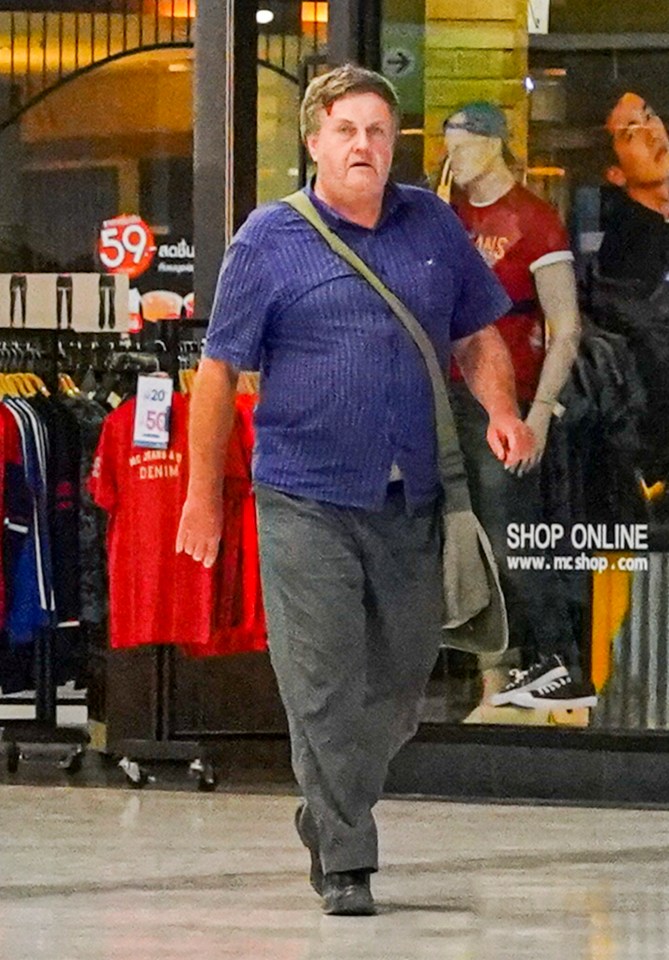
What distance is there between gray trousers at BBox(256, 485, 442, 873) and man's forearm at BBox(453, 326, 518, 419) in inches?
12.2

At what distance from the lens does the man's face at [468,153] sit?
8281 millimetres

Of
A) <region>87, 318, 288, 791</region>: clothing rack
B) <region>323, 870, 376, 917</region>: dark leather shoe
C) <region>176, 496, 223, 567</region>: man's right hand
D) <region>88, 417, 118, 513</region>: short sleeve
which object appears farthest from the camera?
<region>87, 318, 288, 791</region>: clothing rack

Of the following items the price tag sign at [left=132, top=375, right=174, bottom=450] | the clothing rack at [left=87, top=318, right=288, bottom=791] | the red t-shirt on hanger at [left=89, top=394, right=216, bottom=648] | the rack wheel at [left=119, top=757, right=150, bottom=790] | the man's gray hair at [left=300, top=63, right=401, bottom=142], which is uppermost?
the man's gray hair at [left=300, top=63, right=401, bottom=142]

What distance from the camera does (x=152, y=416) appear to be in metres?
8.57

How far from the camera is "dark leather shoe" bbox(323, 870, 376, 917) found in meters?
5.96

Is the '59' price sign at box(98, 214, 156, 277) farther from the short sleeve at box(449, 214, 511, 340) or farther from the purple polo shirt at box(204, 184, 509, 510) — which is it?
the purple polo shirt at box(204, 184, 509, 510)

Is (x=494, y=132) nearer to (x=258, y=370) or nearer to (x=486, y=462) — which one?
(x=486, y=462)

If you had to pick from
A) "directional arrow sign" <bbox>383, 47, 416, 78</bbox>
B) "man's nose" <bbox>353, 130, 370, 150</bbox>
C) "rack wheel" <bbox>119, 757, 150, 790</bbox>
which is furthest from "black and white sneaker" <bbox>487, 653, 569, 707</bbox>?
"man's nose" <bbox>353, 130, 370, 150</bbox>

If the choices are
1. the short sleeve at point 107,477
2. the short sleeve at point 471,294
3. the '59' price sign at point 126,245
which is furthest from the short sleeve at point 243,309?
the '59' price sign at point 126,245

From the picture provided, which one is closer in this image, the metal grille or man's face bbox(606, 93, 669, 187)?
man's face bbox(606, 93, 669, 187)

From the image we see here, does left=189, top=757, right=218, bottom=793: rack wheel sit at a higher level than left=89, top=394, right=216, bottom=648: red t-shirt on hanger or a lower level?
lower

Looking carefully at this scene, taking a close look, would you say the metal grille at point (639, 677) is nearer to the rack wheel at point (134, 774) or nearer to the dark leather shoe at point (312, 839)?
the rack wheel at point (134, 774)

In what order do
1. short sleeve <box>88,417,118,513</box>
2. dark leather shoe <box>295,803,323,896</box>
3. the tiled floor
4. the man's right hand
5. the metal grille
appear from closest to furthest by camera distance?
the tiled floor, the man's right hand, dark leather shoe <box>295,803,323,896</box>, the metal grille, short sleeve <box>88,417,118,513</box>

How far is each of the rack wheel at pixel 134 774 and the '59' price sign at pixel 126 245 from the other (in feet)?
16.7
